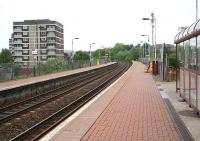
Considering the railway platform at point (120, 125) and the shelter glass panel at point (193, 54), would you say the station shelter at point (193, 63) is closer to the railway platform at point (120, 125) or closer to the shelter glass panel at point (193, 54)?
the shelter glass panel at point (193, 54)

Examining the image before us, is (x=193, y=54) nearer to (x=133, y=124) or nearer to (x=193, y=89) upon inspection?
(x=193, y=89)

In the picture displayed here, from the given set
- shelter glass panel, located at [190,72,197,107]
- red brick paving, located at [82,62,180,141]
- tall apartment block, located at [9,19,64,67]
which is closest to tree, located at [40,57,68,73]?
red brick paving, located at [82,62,180,141]

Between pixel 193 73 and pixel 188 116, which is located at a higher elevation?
pixel 193 73

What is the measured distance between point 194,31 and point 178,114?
2666 mm

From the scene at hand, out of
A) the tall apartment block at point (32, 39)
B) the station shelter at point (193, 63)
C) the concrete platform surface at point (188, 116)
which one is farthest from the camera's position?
the tall apartment block at point (32, 39)

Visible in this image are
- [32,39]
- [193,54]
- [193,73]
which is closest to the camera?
[193,73]

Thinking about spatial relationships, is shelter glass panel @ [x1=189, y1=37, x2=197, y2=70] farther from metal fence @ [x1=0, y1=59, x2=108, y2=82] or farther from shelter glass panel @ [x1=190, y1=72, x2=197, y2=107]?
metal fence @ [x1=0, y1=59, x2=108, y2=82]

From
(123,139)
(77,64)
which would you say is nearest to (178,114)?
(123,139)

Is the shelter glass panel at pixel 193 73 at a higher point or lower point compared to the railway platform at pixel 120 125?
higher

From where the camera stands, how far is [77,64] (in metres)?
69.2

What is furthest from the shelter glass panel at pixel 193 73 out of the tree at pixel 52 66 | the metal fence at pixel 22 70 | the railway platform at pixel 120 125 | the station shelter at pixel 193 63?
the tree at pixel 52 66

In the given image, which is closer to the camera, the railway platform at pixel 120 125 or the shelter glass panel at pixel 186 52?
the railway platform at pixel 120 125

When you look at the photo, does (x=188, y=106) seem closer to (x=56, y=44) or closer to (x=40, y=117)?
(x=40, y=117)

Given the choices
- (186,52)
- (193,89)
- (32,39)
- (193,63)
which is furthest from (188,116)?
(32,39)
